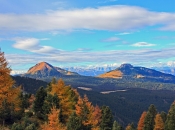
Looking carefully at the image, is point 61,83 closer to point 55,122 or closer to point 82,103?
point 82,103

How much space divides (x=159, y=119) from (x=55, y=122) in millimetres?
39178

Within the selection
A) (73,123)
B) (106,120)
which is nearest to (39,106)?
(73,123)

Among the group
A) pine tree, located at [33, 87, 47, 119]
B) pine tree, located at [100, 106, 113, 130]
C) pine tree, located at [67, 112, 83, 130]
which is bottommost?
pine tree, located at [100, 106, 113, 130]

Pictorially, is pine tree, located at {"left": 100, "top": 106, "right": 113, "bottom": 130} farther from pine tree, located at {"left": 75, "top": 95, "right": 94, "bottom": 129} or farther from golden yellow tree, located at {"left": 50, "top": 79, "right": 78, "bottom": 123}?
pine tree, located at {"left": 75, "top": 95, "right": 94, "bottom": 129}

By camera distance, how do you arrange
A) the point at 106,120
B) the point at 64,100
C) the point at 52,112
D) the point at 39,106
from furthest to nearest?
1. the point at 106,120
2. the point at 39,106
3. the point at 64,100
4. the point at 52,112

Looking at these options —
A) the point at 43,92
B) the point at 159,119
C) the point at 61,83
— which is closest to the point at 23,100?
the point at 43,92

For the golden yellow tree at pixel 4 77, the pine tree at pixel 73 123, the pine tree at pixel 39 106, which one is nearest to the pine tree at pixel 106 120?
the pine tree at pixel 73 123

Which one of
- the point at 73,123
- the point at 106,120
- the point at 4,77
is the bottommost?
the point at 106,120

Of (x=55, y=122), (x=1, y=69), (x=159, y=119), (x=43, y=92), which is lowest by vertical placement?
(x=159, y=119)

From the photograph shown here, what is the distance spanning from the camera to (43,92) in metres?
57.4

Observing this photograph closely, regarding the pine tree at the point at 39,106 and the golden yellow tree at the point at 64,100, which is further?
the pine tree at the point at 39,106

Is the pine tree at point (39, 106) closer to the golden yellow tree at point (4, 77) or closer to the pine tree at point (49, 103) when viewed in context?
the pine tree at point (49, 103)

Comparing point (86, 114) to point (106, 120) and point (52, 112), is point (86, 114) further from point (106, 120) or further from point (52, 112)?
point (106, 120)

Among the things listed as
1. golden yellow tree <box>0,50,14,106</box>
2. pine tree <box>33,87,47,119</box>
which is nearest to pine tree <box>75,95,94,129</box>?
pine tree <box>33,87,47,119</box>
